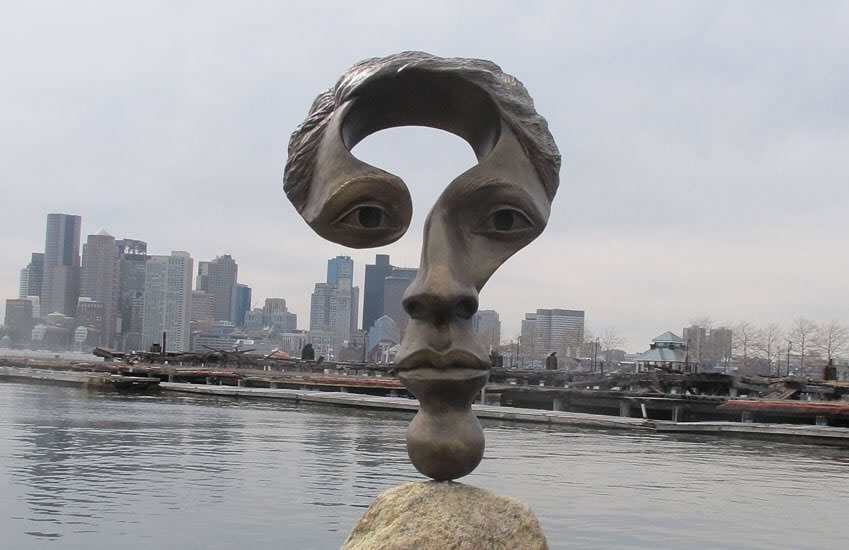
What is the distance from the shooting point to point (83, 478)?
13.0 meters

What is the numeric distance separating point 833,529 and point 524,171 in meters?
8.39

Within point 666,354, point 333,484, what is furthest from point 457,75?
point 666,354

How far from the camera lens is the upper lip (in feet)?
18.5

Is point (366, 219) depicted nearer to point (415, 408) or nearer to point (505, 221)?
point (505, 221)

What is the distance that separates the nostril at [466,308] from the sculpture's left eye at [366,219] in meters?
0.72

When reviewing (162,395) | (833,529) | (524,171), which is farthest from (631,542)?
(162,395)

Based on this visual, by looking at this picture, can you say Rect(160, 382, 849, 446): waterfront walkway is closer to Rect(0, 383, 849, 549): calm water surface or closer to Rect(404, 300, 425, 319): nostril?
Rect(0, 383, 849, 549): calm water surface

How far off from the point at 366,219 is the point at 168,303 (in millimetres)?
146988

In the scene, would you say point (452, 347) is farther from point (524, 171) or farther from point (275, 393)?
point (275, 393)

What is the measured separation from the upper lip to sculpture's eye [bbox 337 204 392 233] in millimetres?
882

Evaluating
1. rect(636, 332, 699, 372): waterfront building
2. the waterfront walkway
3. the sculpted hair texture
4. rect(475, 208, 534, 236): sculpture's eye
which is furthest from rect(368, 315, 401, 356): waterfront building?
rect(475, 208, 534, 236): sculpture's eye

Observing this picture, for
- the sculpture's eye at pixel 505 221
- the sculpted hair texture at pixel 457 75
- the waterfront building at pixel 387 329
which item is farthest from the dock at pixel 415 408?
the waterfront building at pixel 387 329

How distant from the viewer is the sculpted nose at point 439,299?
555 cm

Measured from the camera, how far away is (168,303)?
146750 millimetres
